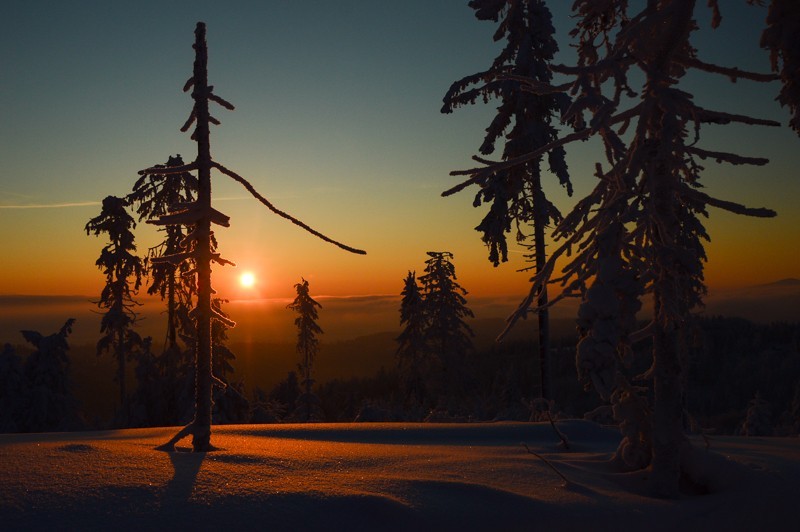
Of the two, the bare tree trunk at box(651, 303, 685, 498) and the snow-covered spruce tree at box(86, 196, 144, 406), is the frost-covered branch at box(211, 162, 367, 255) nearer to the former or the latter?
the bare tree trunk at box(651, 303, 685, 498)

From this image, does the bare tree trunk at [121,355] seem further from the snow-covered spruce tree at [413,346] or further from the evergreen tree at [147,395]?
the snow-covered spruce tree at [413,346]

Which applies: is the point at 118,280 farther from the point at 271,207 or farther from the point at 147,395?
the point at 271,207

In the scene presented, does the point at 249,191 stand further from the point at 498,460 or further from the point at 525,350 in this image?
the point at 525,350

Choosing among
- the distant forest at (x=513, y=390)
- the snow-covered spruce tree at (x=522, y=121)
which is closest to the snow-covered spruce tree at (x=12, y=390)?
the distant forest at (x=513, y=390)

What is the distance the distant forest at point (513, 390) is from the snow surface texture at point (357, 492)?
1394 millimetres

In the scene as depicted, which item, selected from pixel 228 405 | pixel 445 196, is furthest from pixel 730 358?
pixel 445 196

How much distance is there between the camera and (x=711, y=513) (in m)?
4.44

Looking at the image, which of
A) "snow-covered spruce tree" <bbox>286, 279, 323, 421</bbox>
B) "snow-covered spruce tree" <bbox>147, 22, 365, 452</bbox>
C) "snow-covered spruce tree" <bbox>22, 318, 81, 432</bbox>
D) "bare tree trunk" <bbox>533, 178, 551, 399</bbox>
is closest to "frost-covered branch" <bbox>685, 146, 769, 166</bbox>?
"snow-covered spruce tree" <bbox>147, 22, 365, 452</bbox>

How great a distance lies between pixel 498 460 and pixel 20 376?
27074 millimetres

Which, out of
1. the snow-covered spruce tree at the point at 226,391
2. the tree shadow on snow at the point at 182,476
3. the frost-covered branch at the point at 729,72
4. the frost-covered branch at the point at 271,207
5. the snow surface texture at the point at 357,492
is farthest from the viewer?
the snow-covered spruce tree at the point at 226,391

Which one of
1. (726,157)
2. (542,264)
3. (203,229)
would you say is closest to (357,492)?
(726,157)

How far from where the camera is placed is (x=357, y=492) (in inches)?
168

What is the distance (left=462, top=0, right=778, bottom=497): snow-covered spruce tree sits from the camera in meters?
4.18

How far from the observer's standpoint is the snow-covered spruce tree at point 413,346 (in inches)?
1688
